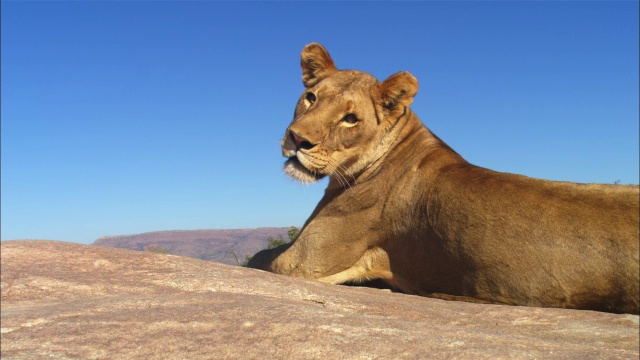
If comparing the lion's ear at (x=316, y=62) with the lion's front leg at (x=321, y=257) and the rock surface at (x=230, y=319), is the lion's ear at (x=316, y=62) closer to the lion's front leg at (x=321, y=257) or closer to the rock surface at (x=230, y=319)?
the lion's front leg at (x=321, y=257)

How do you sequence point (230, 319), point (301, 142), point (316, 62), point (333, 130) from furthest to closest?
point (316, 62)
point (333, 130)
point (301, 142)
point (230, 319)

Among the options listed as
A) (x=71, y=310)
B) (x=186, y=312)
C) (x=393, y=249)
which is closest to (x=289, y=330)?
(x=186, y=312)

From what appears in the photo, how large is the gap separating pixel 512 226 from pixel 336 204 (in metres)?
2.45

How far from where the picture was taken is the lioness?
18.9 feet

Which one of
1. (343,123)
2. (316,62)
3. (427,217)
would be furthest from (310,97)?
(427,217)

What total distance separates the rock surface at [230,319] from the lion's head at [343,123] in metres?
2.19

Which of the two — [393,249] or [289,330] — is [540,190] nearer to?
[393,249]

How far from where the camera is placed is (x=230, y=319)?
12.3 feet

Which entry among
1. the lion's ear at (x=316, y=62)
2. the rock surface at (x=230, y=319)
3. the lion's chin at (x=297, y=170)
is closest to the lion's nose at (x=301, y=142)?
the lion's chin at (x=297, y=170)

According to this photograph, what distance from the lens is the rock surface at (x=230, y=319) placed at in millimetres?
3344

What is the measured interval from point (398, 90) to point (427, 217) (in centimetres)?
194

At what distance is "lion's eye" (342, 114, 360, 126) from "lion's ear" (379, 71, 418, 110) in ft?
1.65

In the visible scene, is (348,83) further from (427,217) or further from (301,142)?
(427,217)

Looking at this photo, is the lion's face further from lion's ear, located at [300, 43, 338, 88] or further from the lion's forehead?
lion's ear, located at [300, 43, 338, 88]
